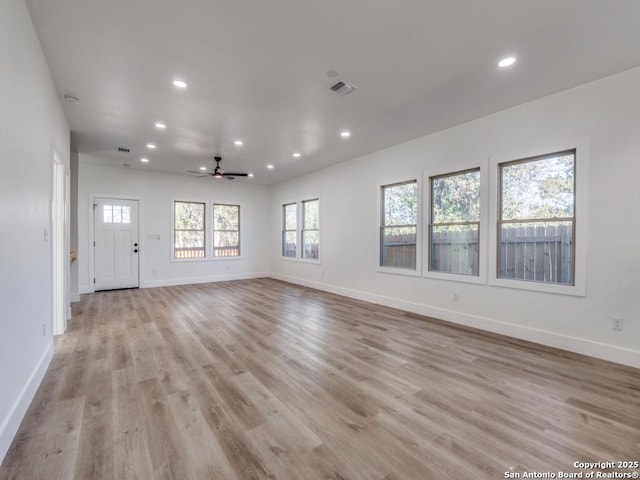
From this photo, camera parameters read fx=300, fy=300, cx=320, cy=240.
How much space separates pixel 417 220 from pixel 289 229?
4293mm

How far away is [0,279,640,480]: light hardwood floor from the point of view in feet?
5.52

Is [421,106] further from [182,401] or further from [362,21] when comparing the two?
[182,401]

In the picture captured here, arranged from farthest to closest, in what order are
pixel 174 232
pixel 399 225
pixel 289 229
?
pixel 289 229, pixel 174 232, pixel 399 225

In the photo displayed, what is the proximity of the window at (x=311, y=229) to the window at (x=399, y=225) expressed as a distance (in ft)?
6.78

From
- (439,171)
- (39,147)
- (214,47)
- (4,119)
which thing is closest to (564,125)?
(439,171)

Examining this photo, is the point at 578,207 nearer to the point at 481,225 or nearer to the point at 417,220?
the point at 481,225

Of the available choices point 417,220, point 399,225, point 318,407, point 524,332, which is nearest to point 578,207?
point 524,332

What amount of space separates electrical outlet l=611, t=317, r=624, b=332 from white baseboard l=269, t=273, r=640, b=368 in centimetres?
18

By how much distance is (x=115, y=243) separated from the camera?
6980mm

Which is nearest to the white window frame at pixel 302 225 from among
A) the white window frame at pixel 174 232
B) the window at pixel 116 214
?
the white window frame at pixel 174 232

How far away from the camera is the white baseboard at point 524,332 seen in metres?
3.00

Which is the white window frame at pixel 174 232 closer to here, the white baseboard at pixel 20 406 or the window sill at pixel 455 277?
the white baseboard at pixel 20 406

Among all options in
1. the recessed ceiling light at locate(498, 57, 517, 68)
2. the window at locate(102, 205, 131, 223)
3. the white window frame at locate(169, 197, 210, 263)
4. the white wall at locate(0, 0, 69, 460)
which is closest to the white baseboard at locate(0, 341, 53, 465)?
the white wall at locate(0, 0, 69, 460)

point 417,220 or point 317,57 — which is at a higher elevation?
point 317,57
